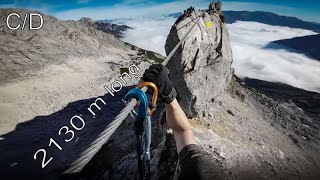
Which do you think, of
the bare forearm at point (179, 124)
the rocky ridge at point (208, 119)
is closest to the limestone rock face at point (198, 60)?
the rocky ridge at point (208, 119)

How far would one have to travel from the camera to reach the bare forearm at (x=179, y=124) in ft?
17.8

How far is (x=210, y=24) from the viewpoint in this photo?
25.6 meters

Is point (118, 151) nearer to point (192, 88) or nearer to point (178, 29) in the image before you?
point (192, 88)

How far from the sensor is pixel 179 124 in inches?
217

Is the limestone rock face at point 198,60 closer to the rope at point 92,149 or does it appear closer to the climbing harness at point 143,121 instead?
the climbing harness at point 143,121

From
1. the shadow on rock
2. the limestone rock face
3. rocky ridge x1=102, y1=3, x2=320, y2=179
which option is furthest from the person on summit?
the shadow on rock

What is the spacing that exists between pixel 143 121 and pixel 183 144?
5.16 feet

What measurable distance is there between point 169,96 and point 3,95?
55.5 meters

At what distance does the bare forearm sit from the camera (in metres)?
5.43

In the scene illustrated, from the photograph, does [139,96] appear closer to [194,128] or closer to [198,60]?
[194,128]

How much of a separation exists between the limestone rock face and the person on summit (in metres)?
16.5

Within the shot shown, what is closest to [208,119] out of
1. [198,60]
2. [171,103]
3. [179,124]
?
[198,60]

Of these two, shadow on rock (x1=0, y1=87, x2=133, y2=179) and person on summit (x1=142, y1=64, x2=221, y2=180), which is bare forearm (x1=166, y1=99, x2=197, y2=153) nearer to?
person on summit (x1=142, y1=64, x2=221, y2=180)

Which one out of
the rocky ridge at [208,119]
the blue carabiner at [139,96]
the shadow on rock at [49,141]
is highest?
the blue carabiner at [139,96]
